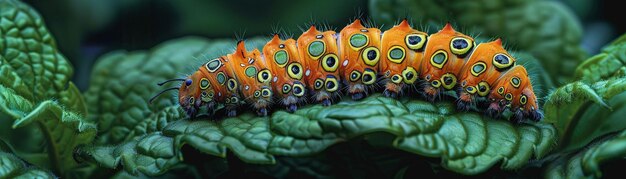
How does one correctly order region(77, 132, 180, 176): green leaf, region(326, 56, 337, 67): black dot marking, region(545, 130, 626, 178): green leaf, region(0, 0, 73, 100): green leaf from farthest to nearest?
region(0, 0, 73, 100): green leaf → region(326, 56, 337, 67): black dot marking → region(77, 132, 180, 176): green leaf → region(545, 130, 626, 178): green leaf

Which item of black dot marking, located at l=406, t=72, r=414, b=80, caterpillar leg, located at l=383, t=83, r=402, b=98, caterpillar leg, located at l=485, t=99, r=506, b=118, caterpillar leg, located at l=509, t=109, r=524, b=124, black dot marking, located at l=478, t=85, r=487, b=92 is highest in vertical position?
black dot marking, located at l=406, t=72, r=414, b=80

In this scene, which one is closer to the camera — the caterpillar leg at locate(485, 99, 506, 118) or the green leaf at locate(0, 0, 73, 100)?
the caterpillar leg at locate(485, 99, 506, 118)

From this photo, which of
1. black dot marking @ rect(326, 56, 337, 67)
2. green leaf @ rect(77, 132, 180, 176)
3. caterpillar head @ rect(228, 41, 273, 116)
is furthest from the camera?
black dot marking @ rect(326, 56, 337, 67)

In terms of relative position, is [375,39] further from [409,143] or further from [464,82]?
[409,143]

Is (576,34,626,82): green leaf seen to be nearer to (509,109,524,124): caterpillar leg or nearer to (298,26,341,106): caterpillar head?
(509,109,524,124): caterpillar leg

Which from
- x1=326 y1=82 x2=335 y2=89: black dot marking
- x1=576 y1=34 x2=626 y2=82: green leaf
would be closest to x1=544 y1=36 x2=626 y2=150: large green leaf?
x1=576 y1=34 x2=626 y2=82: green leaf

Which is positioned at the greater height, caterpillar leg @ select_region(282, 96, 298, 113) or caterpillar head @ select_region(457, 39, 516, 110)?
caterpillar head @ select_region(457, 39, 516, 110)

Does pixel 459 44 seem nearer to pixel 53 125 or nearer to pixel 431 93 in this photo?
pixel 431 93
